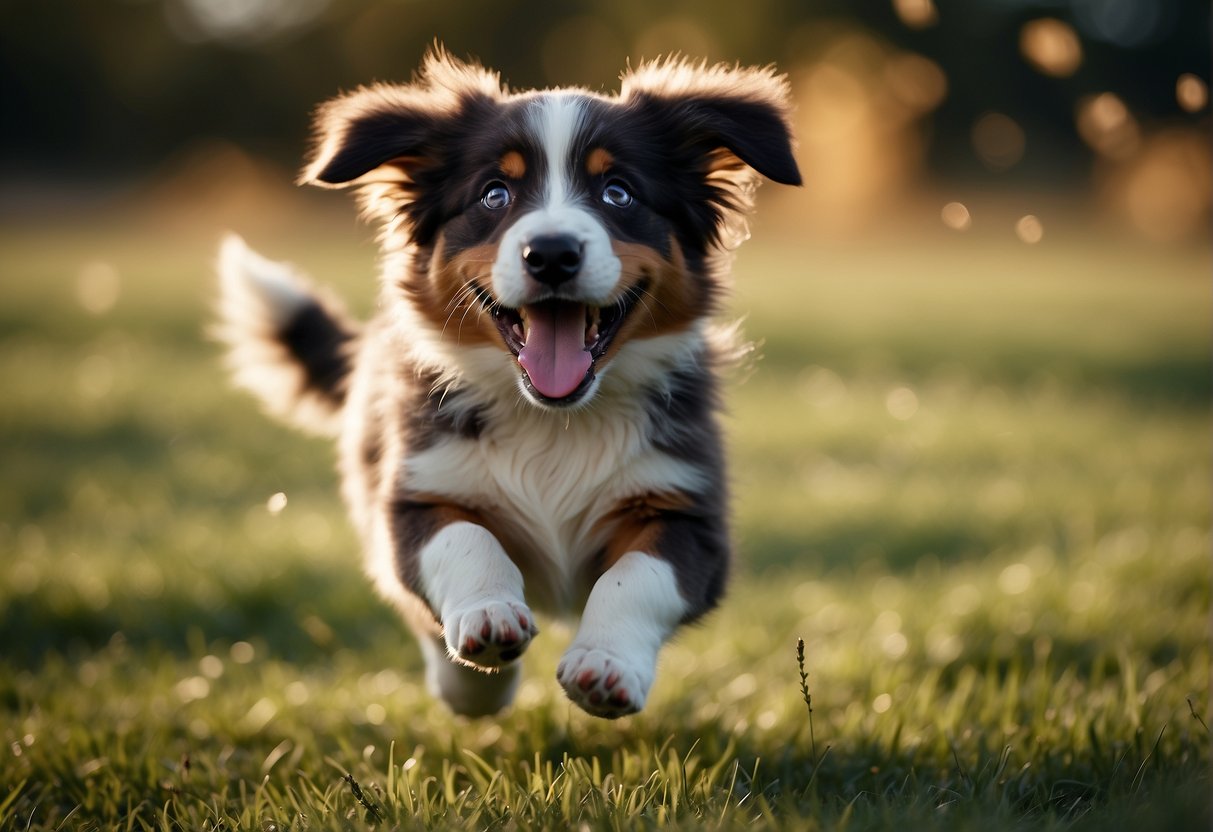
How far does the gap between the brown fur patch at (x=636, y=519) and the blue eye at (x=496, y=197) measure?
825mm

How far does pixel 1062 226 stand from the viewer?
95.3 ft

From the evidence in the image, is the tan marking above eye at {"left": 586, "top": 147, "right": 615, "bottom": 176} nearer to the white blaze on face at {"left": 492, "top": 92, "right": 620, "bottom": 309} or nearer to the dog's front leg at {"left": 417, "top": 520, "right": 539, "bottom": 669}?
the white blaze on face at {"left": 492, "top": 92, "right": 620, "bottom": 309}

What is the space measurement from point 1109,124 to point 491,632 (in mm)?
2036

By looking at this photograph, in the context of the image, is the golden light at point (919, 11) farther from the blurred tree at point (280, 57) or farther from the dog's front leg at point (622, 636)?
the blurred tree at point (280, 57)

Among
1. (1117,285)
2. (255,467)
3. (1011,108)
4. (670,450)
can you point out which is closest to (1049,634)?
(670,450)

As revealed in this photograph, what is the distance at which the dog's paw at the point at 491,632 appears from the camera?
2.65 metres

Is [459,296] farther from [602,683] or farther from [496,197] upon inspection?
[602,683]

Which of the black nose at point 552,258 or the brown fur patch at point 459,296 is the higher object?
the black nose at point 552,258

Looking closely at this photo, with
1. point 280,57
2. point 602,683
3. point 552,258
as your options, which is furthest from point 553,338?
point 280,57

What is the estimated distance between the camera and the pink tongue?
296 centimetres

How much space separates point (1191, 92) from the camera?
2.91m

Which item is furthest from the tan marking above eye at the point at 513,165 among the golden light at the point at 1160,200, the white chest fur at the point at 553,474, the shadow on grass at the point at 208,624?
the golden light at the point at 1160,200

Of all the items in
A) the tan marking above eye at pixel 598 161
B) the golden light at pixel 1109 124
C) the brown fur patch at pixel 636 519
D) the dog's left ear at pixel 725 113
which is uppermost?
the golden light at pixel 1109 124

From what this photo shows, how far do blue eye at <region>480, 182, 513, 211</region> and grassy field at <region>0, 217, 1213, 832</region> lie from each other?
858 millimetres
